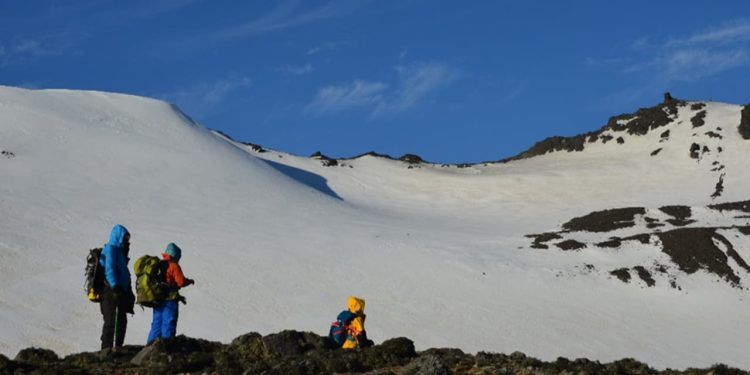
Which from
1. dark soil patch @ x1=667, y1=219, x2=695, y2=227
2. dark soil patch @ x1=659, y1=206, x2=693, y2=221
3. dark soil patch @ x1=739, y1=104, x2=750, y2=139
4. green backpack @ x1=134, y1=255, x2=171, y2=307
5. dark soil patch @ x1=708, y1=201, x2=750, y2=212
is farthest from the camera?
dark soil patch @ x1=739, y1=104, x2=750, y2=139

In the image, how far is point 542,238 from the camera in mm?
44188

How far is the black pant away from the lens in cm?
1431

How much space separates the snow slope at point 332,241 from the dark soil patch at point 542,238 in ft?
1.67

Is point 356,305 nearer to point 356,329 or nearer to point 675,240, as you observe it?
point 356,329

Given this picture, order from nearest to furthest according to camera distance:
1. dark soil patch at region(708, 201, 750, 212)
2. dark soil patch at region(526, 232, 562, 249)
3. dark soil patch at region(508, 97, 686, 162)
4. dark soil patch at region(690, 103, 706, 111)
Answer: dark soil patch at region(526, 232, 562, 249)
dark soil patch at region(708, 201, 750, 212)
dark soil patch at region(508, 97, 686, 162)
dark soil patch at region(690, 103, 706, 111)

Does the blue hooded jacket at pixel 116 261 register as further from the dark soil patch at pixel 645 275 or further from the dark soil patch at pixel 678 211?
the dark soil patch at pixel 678 211

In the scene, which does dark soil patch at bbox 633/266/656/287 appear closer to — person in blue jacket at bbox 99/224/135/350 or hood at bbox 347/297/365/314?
hood at bbox 347/297/365/314

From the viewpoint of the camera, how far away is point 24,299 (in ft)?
88.1

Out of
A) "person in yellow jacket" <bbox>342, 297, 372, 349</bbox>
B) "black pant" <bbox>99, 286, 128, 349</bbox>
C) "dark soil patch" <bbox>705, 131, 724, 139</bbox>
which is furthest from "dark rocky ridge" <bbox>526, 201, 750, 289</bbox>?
"black pant" <bbox>99, 286, 128, 349</bbox>

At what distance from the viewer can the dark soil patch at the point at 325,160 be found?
71.1m

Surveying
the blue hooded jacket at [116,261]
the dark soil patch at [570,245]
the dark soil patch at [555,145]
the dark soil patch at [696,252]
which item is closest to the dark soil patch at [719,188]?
the dark soil patch at [696,252]

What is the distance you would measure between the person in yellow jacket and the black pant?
367 cm

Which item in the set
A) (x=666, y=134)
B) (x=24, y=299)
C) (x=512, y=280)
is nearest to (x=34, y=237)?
(x=24, y=299)

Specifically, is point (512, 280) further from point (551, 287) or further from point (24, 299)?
point (24, 299)
